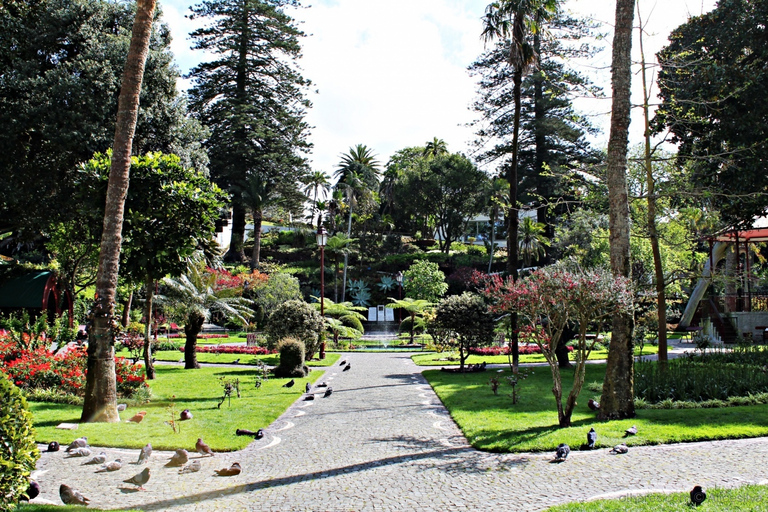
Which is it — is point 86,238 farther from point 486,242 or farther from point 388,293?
point 486,242

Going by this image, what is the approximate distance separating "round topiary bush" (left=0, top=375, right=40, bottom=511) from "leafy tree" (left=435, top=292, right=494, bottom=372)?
12723 millimetres

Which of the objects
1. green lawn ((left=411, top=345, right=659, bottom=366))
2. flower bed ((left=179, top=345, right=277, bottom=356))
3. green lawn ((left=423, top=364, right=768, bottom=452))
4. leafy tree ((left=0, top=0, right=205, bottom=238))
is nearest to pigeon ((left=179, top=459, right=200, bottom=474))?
green lawn ((left=423, top=364, right=768, bottom=452))

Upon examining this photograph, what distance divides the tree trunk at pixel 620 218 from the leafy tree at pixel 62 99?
1605 cm

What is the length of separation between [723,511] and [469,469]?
8.57 ft

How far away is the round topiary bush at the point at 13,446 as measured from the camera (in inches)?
161

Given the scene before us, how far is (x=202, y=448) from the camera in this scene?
6.96 m

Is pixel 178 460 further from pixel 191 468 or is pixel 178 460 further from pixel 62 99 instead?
pixel 62 99

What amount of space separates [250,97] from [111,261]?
1502 inches

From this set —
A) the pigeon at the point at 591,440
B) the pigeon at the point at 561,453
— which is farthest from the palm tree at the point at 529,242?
the pigeon at the point at 561,453

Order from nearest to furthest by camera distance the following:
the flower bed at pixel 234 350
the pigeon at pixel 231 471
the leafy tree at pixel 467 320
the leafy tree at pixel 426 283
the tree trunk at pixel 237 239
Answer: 1. the pigeon at pixel 231 471
2. the leafy tree at pixel 467 320
3. the flower bed at pixel 234 350
4. the leafy tree at pixel 426 283
5. the tree trunk at pixel 237 239

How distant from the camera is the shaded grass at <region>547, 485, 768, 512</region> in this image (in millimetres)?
4699

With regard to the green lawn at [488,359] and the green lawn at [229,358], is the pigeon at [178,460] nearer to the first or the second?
the green lawn at [229,358]

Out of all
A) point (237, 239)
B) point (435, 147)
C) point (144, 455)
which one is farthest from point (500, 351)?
point (435, 147)

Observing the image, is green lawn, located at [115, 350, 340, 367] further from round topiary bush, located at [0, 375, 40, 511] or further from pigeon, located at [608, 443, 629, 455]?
round topiary bush, located at [0, 375, 40, 511]
